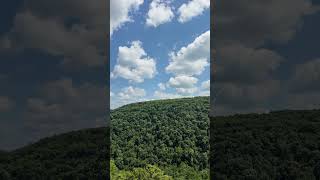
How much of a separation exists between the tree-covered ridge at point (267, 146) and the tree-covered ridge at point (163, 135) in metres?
1.62

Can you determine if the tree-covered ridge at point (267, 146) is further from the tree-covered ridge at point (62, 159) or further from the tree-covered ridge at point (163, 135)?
the tree-covered ridge at point (62, 159)

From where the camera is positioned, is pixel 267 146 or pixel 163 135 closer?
pixel 267 146

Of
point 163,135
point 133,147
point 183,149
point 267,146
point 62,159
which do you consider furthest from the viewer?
point 163,135

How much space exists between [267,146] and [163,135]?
431cm

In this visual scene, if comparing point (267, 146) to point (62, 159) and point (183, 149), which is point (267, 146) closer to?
point (183, 149)

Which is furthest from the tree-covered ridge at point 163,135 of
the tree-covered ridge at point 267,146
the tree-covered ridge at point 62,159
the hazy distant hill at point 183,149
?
the tree-covered ridge at point 267,146

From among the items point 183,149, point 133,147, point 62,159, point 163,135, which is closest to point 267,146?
point 183,149

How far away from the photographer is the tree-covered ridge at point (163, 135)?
1469 centimetres

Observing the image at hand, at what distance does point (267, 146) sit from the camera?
1216cm

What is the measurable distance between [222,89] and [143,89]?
14.4 ft

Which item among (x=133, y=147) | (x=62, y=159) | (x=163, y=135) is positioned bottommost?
(x=62, y=159)

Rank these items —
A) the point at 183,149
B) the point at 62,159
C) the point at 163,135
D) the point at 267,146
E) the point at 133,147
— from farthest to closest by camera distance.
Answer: the point at 163,135 < the point at 133,147 < the point at 183,149 < the point at 62,159 < the point at 267,146

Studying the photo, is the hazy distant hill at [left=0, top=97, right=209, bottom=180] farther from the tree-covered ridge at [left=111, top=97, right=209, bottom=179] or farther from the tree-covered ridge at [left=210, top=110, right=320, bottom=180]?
the tree-covered ridge at [left=210, top=110, right=320, bottom=180]

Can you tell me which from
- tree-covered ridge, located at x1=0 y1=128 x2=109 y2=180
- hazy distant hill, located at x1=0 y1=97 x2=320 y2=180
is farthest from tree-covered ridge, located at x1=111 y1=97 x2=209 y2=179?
tree-covered ridge, located at x1=0 y1=128 x2=109 y2=180
